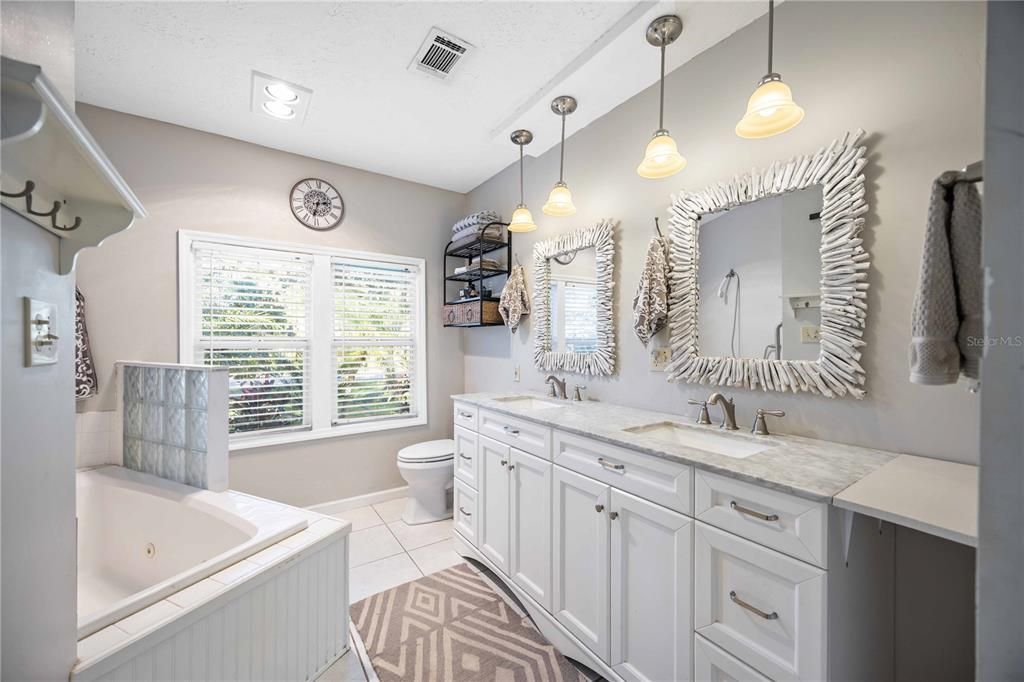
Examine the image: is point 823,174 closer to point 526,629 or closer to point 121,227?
point 121,227

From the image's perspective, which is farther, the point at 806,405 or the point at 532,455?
the point at 532,455

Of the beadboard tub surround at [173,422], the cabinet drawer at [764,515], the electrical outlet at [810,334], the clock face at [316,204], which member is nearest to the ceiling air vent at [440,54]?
the clock face at [316,204]

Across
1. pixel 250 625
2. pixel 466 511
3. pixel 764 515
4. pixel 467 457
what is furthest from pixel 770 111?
pixel 466 511

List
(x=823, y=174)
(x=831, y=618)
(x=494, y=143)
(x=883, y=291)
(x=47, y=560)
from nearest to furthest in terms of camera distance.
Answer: (x=47, y=560)
(x=831, y=618)
(x=883, y=291)
(x=823, y=174)
(x=494, y=143)

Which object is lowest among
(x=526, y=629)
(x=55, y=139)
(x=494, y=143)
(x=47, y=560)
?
(x=526, y=629)

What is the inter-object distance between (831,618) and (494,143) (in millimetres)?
2806

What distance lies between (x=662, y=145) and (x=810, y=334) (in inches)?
34.7

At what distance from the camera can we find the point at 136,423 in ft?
7.36

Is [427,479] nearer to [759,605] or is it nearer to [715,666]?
[715,666]

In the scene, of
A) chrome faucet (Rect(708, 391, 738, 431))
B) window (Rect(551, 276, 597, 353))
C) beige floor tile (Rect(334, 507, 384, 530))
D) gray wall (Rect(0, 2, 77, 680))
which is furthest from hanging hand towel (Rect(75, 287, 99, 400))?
chrome faucet (Rect(708, 391, 738, 431))

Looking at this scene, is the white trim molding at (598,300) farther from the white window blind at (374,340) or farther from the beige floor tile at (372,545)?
the beige floor tile at (372,545)

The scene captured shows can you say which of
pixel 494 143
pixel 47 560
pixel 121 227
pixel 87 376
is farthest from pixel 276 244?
pixel 47 560

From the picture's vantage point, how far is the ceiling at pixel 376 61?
1650 millimetres

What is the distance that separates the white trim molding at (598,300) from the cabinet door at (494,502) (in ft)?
2.27
